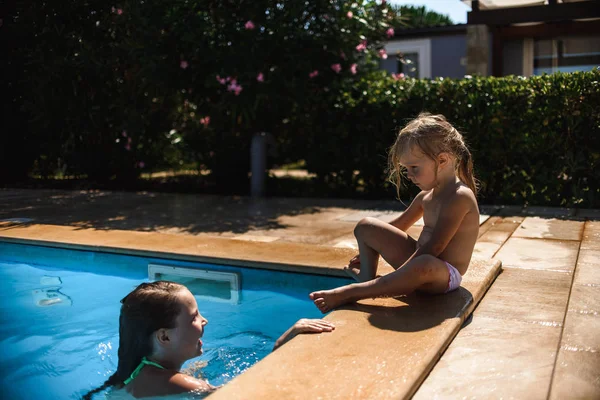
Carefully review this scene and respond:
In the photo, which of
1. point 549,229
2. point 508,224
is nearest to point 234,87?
point 508,224

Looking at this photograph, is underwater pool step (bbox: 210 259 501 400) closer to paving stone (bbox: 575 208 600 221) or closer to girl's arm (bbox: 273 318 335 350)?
girl's arm (bbox: 273 318 335 350)

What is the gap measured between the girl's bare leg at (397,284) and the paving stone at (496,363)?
286mm

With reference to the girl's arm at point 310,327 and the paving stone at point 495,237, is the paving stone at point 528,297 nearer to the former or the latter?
the girl's arm at point 310,327

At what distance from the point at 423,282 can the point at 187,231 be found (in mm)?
3151

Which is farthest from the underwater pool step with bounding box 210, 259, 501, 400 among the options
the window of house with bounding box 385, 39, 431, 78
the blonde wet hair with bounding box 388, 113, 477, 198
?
the window of house with bounding box 385, 39, 431, 78

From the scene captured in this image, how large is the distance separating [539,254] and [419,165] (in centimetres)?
189

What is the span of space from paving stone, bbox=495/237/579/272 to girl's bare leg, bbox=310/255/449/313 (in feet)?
4.31

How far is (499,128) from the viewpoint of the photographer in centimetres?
702

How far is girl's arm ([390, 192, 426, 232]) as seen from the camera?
11.4ft

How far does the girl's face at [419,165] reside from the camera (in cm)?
301

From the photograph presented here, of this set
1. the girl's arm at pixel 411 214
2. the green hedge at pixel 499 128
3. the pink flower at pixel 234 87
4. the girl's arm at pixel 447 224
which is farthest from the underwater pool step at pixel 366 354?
the pink flower at pixel 234 87

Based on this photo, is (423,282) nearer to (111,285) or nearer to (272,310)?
(272,310)

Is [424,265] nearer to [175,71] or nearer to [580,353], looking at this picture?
[580,353]

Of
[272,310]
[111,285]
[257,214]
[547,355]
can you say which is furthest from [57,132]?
[547,355]
